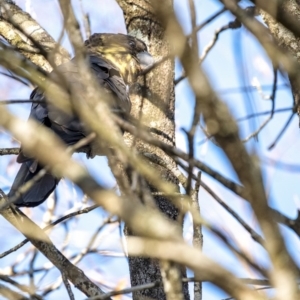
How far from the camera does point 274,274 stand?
3.12 ft

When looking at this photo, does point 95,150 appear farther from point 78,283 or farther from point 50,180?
point 78,283

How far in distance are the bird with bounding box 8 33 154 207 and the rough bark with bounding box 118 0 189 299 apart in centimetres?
8

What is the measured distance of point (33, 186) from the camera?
292cm

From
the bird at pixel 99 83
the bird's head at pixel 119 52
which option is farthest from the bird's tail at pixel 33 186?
the bird's head at pixel 119 52

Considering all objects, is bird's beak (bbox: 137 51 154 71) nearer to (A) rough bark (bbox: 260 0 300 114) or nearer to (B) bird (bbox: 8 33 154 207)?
(B) bird (bbox: 8 33 154 207)

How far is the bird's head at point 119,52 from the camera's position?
367 centimetres

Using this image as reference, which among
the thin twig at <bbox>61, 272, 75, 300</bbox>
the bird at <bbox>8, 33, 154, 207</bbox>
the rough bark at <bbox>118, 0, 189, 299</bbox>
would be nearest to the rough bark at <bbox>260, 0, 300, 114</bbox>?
the rough bark at <bbox>118, 0, 189, 299</bbox>

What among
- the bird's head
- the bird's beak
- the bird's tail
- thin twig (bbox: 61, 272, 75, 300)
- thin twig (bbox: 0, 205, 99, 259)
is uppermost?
the bird's head

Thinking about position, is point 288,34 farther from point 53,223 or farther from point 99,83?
point 99,83

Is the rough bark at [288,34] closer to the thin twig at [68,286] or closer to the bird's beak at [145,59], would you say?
the bird's beak at [145,59]

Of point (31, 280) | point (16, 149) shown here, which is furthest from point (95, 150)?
point (31, 280)

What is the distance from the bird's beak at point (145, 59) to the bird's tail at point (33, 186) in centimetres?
72

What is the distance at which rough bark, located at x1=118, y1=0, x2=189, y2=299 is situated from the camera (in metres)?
2.40

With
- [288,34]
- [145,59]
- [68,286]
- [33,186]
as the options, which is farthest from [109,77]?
[68,286]
